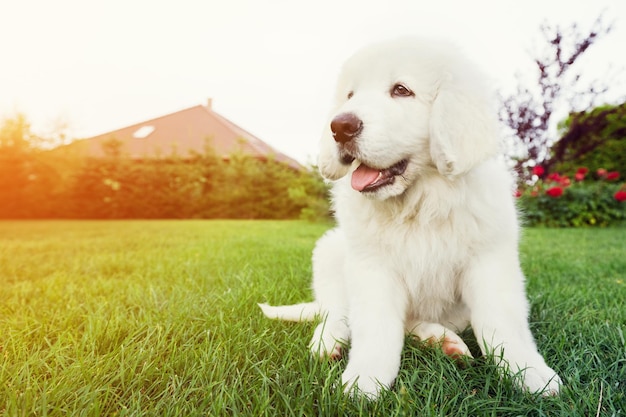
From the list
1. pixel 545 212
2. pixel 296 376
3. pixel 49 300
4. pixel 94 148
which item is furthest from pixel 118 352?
pixel 94 148

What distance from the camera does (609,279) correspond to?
→ 3389mm

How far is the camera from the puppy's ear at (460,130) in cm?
165

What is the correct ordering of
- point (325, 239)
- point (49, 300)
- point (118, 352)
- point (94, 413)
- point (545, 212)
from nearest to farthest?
point (94, 413)
point (118, 352)
point (325, 239)
point (49, 300)
point (545, 212)

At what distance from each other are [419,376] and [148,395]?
93 cm

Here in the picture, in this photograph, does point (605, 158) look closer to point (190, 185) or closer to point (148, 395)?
point (190, 185)

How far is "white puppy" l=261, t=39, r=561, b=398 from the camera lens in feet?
5.43

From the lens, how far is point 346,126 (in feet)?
5.47

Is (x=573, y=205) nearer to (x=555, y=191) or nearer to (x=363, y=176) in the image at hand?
(x=555, y=191)

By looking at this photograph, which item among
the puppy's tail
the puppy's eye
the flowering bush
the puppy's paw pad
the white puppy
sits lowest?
the flowering bush

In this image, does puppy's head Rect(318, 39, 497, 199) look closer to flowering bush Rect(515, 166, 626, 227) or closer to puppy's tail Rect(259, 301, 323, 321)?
puppy's tail Rect(259, 301, 323, 321)

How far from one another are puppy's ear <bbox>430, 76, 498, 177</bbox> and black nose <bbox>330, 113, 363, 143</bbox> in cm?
28

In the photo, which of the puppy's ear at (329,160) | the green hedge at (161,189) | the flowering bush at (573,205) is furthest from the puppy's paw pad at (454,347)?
the green hedge at (161,189)

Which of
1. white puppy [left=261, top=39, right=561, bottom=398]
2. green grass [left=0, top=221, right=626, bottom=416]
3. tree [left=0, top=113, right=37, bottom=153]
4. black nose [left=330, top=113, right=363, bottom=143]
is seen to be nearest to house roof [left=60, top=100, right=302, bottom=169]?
tree [left=0, top=113, right=37, bottom=153]

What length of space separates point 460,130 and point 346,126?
1.36 ft
